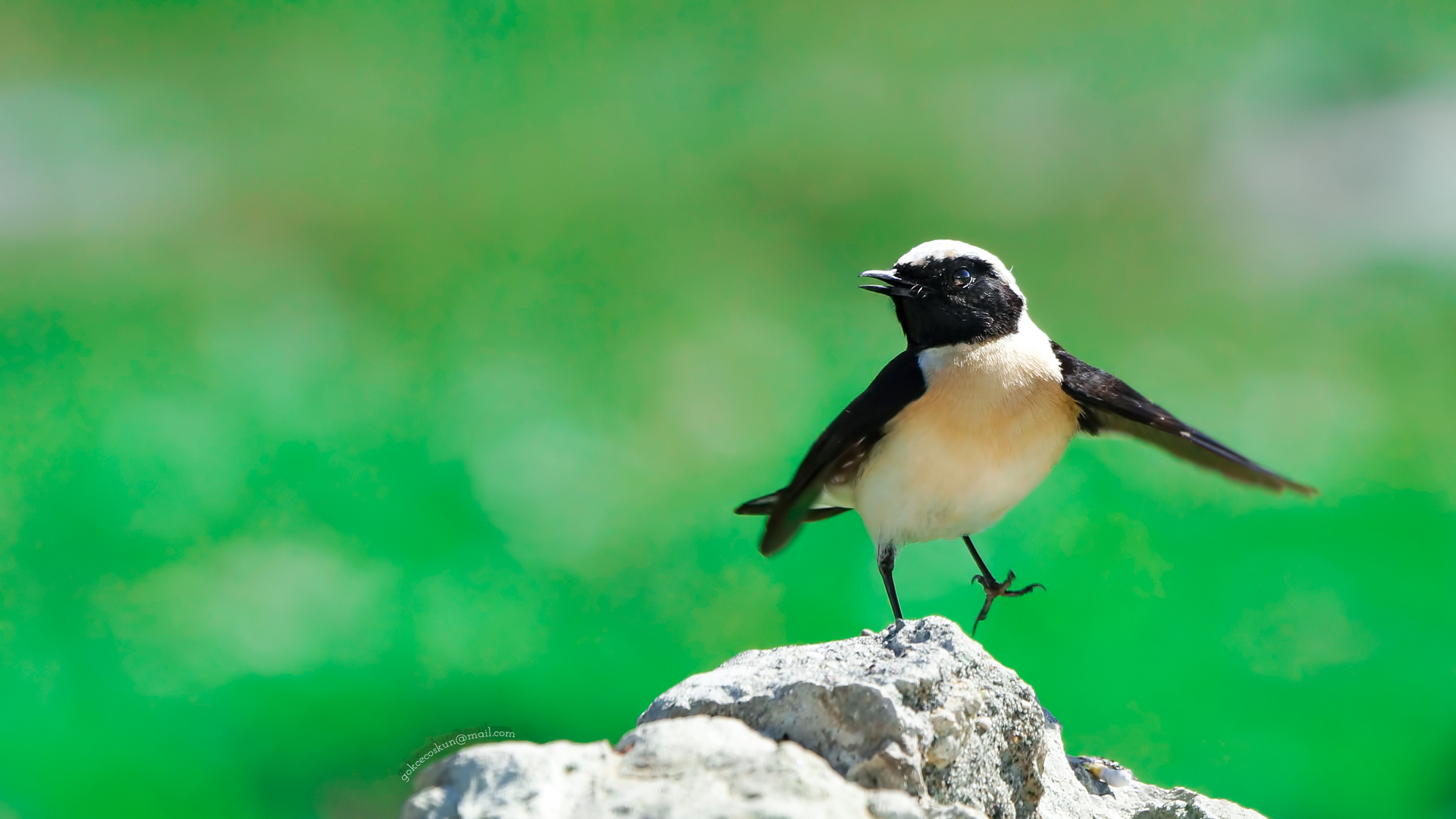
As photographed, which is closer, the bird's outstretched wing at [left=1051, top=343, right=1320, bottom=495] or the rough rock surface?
the rough rock surface

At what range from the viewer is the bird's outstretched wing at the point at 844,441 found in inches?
148

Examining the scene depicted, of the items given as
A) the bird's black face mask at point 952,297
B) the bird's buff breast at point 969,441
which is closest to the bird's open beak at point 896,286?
the bird's black face mask at point 952,297

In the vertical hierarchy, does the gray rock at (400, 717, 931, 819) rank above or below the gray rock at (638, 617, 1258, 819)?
below

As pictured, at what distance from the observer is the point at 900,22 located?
9.99 m

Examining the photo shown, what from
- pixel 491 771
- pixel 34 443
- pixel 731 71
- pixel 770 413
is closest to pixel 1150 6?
pixel 731 71

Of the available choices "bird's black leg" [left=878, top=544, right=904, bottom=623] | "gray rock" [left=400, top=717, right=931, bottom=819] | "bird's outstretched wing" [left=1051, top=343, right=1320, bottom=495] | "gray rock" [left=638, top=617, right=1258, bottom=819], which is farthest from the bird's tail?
"gray rock" [left=400, top=717, right=931, bottom=819]

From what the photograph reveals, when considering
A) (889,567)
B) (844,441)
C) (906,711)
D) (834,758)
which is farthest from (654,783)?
(889,567)

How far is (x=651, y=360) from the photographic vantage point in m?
8.16

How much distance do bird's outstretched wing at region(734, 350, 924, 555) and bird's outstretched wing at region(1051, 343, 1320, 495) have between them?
0.53m

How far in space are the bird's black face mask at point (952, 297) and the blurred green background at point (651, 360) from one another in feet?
7.55

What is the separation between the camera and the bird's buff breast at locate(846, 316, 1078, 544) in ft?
12.4

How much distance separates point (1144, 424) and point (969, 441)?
1.87 ft

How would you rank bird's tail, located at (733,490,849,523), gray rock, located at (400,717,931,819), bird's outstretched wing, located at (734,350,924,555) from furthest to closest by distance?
bird's tail, located at (733,490,849,523) < bird's outstretched wing, located at (734,350,924,555) < gray rock, located at (400,717,931,819)

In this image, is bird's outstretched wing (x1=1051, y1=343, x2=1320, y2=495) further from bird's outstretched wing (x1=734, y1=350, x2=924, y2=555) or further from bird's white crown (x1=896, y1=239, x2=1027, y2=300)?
bird's outstretched wing (x1=734, y1=350, x2=924, y2=555)
